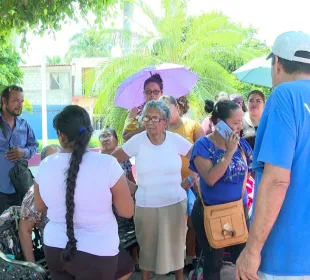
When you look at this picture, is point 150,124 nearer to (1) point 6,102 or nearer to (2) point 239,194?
(2) point 239,194

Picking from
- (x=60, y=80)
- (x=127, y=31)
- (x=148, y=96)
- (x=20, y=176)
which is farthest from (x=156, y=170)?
(x=60, y=80)

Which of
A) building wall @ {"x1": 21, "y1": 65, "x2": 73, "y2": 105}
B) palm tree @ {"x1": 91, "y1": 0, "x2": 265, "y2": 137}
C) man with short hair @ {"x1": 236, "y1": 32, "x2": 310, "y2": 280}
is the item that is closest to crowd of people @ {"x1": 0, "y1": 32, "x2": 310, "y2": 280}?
man with short hair @ {"x1": 236, "y1": 32, "x2": 310, "y2": 280}

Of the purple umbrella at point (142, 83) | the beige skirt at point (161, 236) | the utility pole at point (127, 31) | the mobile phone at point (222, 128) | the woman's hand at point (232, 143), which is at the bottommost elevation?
the beige skirt at point (161, 236)

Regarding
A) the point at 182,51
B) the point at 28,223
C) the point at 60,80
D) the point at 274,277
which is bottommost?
the point at 28,223

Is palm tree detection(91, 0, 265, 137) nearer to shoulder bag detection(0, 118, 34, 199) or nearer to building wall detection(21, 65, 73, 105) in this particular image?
shoulder bag detection(0, 118, 34, 199)

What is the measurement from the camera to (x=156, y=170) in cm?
387

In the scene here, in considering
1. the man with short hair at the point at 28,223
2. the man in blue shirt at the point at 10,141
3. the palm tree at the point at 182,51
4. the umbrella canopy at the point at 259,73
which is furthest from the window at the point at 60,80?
the man with short hair at the point at 28,223

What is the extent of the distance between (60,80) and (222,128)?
37471mm

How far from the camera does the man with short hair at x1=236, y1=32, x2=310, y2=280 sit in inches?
74.6

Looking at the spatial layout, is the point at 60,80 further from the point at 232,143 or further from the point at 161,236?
the point at 232,143

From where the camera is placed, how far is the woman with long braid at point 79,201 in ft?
8.66

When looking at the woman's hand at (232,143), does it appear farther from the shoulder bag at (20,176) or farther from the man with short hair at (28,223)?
the shoulder bag at (20,176)

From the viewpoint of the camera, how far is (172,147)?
3969mm

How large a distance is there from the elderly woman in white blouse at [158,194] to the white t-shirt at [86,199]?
1.14 metres
